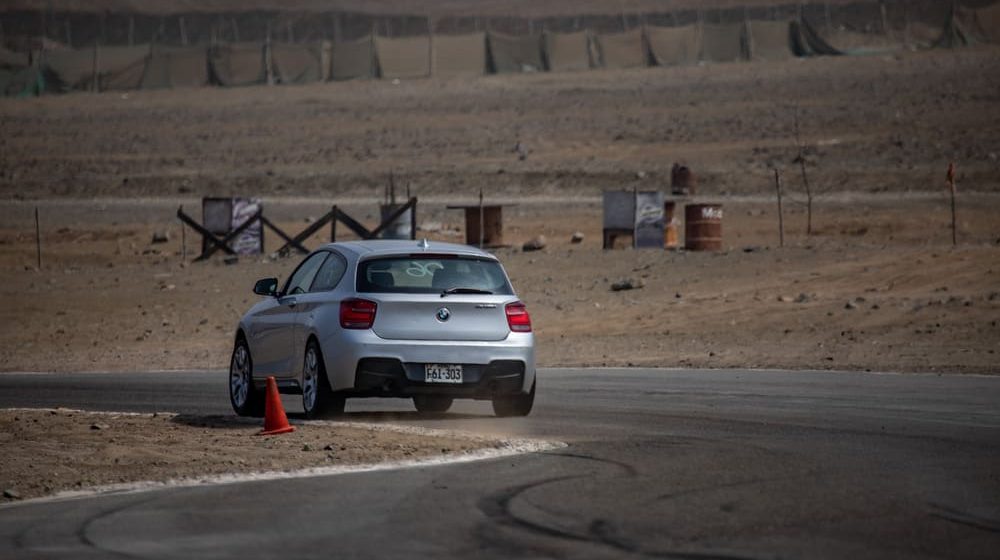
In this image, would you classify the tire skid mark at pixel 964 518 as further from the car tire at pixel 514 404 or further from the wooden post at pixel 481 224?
the wooden post at pixel 481 224

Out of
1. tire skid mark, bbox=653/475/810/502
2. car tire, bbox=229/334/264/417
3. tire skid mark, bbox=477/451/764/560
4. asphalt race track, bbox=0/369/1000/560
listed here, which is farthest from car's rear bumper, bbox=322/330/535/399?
tire skid mark, bbox=653/475/810/502

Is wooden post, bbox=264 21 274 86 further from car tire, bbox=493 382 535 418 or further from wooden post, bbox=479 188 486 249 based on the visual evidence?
car tire, bbox=493 382 535 418

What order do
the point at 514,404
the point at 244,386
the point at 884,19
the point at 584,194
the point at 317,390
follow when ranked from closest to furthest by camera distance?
the point at 317,390 → the point at 514,404 → the point at 244,386 → the point at 584,194 → the point at 884,19

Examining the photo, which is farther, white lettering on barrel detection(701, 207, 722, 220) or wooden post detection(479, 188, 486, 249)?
wooden post detection(479, 188, 486, 249)

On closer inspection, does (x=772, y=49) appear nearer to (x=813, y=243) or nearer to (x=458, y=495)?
(x=813, y=243)

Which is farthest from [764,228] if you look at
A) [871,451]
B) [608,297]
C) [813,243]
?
[871,451]

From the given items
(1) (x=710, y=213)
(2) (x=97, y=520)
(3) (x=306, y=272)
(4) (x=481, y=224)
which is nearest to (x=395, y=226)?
(4) (x=481, y=224)

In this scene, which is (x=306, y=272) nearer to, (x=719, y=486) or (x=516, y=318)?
(x=516, y=318)

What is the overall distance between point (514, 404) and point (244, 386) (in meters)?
2.69

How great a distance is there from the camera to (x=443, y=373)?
15922mm

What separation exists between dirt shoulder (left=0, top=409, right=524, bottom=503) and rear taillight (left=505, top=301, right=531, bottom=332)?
1618mm

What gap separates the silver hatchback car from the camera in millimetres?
15805

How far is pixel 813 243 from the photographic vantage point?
127 feet

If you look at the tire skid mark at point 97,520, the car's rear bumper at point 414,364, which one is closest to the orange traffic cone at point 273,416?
the car's rear bumper at point 414,364
